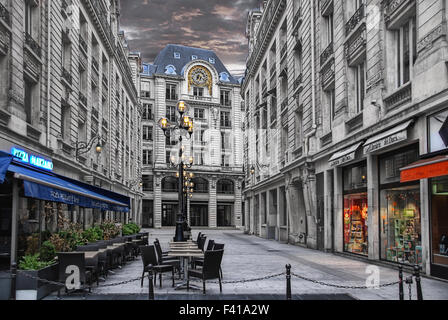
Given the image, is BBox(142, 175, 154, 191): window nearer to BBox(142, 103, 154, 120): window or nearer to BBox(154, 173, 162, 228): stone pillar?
BBox(154, 173, 162, 228): stone pillar

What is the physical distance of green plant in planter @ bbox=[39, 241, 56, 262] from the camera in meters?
11.0

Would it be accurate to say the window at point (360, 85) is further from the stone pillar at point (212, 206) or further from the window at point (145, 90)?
the window at point (145, 90)

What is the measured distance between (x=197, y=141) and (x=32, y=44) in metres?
47.3

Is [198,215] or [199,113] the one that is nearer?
[198,215]

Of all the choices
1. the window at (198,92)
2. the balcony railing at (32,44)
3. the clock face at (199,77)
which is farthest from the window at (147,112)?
the balcony railing at (32,44)

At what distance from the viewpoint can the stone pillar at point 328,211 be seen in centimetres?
2172

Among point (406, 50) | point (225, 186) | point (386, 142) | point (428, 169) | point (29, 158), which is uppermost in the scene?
point (406, 50)

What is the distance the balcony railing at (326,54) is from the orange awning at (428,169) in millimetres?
11266

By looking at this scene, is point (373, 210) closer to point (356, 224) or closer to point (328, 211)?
point (356, 224)

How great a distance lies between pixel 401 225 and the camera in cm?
1516

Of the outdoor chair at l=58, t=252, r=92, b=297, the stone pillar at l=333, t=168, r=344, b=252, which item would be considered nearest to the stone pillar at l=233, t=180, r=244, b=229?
the stone pillar at l=333, t=168, r=344, b=252

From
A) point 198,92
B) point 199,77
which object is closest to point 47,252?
point 198,92

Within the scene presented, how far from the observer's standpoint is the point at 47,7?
21234 millimetres
